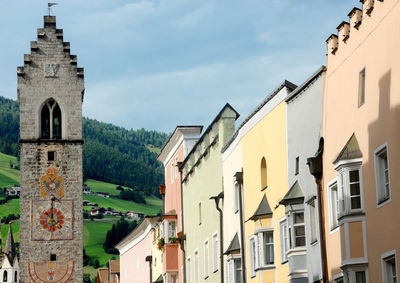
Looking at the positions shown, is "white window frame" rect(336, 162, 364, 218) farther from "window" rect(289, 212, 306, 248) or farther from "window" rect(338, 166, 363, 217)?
"window" rect(289, 212, 306, 248)

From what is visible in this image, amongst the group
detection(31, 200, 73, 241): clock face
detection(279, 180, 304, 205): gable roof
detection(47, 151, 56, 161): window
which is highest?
detection(47, 151, 56, 161): window

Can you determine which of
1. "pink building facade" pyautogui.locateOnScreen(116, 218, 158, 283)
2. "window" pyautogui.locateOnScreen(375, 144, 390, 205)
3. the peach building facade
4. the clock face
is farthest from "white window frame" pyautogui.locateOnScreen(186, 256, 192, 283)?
"window" pyautogui.locateOnScreen(375, 144, 390, 205)

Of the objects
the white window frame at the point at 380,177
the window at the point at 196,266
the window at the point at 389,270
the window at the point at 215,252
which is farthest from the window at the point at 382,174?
A: the window at the point at 196,266

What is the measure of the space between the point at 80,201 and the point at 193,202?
25.1m

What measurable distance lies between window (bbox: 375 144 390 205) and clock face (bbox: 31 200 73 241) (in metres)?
49.7

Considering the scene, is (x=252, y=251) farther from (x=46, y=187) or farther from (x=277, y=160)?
(x=46, y=187)

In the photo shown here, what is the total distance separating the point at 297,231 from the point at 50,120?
1821 inches

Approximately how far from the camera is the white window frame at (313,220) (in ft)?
92.2

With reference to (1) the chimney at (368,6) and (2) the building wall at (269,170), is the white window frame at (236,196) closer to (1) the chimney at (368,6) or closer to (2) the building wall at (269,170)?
(2) the building wall at (269,170)

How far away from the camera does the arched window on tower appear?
7288 cm

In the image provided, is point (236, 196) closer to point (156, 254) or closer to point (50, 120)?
Answer: point (156, 254)

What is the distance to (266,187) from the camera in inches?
1308

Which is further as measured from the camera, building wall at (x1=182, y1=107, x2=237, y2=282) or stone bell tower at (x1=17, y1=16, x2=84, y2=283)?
stone bell tower at (x1=17, y1=16, x2=84, y2=283)

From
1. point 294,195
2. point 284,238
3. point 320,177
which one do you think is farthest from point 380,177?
point 284,238
